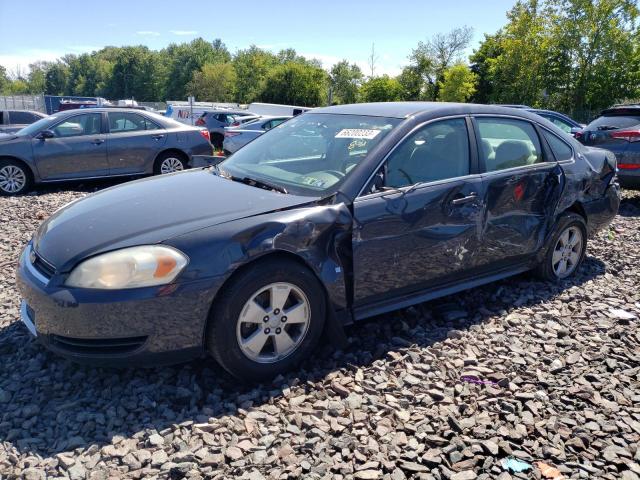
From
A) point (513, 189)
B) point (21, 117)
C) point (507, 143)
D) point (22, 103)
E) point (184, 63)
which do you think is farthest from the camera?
point (184, 63)

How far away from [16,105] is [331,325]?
55.8 meters

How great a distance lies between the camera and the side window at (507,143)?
162 inches

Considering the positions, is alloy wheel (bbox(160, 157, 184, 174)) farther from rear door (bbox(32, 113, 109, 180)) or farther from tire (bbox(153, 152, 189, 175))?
rear door (bbox(32, 113, 109, 180))

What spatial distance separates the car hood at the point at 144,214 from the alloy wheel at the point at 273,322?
0.48 meters

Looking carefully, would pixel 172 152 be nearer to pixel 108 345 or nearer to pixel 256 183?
pixel 256 183

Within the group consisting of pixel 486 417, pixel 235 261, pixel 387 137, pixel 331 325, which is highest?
pixel 387 137

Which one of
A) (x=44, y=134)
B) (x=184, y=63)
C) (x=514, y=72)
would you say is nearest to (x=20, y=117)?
(x=44, y=134)

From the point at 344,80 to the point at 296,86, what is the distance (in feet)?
48.2

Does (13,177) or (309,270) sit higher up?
(13,177)

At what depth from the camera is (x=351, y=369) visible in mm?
3318

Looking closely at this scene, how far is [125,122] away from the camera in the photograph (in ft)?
32.3

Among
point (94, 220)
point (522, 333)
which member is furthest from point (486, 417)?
point (94, 220)

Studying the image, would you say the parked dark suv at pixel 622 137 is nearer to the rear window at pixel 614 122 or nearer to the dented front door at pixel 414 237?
the rear window at pixel 614 122

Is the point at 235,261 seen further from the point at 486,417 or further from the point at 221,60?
the point at 221,60
